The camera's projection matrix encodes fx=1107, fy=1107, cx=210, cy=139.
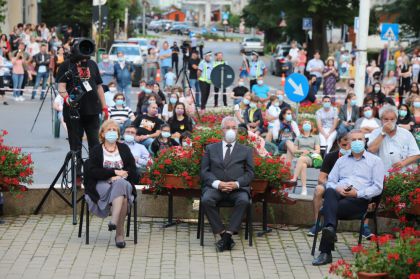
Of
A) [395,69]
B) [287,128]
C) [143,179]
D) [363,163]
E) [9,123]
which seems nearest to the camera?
[363,163]

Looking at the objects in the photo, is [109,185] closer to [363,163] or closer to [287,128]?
[363,163]

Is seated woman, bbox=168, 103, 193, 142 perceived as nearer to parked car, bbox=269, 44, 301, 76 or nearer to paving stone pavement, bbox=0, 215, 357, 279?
paving stone pavement, bbox=0, 215, 357, 279

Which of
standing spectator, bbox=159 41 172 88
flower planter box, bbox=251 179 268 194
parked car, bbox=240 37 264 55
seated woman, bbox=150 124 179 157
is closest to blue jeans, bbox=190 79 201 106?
standing spectator, bbox=159 41 172 88

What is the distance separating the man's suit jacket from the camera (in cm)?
1216

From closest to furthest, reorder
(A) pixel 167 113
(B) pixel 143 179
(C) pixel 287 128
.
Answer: (B) pixel 143 179 < (C) pixel 287 128 < (A) pixel 167 113

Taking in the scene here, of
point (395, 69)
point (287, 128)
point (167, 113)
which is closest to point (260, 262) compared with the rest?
point (287, 128)

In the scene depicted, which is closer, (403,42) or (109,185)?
(109,185)

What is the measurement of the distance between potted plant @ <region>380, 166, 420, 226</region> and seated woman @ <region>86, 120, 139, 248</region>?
109 inches

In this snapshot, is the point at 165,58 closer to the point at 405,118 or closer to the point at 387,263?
the point at 405,118

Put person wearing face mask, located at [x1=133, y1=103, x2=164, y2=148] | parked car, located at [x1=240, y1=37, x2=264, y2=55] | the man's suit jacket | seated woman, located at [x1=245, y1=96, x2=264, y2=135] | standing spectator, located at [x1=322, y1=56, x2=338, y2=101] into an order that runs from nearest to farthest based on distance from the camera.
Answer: the man's suit jacket < person wearing face mask, located at [x1=133, y1=103, x2=164, y2=148] < seated woman, located at [x1=245, y1=96, x2=264, y2=135] < standing spectator, located at [x1=322, y1=56, x2=338, y2=101] < parked car, located at [x1=240, y1=37, x2=264, y2=55]

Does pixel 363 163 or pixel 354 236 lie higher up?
pixel 363 163

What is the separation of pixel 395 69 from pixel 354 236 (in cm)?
3134

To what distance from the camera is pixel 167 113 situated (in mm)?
22812

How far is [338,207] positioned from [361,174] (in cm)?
50
